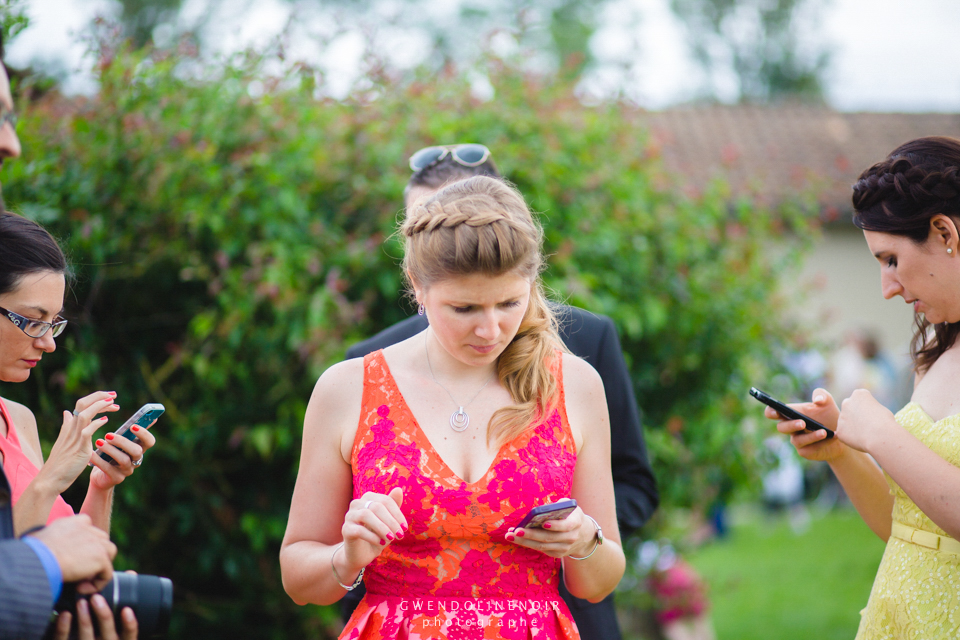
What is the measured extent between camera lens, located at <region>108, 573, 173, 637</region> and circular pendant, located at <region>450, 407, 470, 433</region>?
0.77 metres

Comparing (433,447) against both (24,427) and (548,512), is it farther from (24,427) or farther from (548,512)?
(24,427)

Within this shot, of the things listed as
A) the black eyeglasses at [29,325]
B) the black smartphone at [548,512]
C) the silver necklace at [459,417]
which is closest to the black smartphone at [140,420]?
the black eyeglasses at [29,325]

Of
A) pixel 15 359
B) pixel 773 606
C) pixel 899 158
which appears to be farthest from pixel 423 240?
pixel 773 606

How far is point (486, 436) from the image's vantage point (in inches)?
78.2

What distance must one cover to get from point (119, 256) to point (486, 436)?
7.62 feet

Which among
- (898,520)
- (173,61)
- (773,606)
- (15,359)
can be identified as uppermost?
(173,61)

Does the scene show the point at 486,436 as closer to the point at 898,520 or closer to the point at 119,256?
the point at 898,520

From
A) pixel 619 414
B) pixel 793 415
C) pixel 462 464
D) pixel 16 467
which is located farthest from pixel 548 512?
pixel 16 467

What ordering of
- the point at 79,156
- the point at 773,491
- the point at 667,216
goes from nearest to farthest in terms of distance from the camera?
the point at 79,156 < the point at 667,216 < the point at 773,491

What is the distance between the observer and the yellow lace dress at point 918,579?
79.4 inches

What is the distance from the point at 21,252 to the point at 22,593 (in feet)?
3.03

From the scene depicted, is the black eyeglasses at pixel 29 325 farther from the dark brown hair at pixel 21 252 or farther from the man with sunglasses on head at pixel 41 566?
the man with sunglasses on head at pixel 41 566

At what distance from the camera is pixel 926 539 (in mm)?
2102

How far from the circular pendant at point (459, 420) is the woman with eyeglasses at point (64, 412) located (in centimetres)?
79
